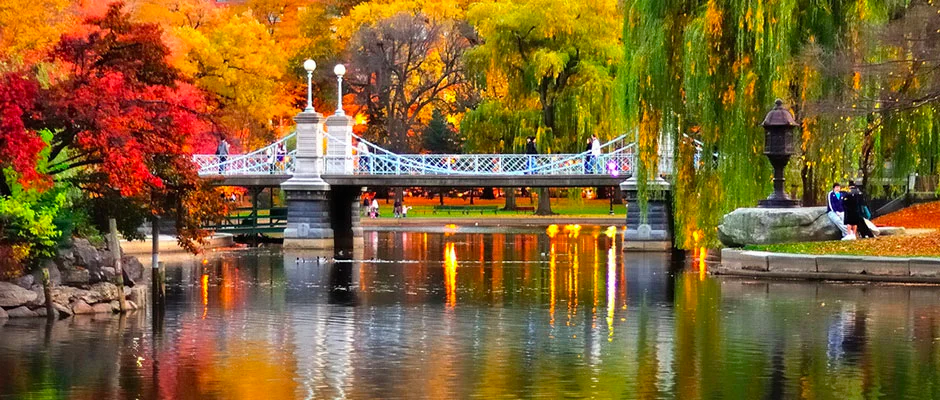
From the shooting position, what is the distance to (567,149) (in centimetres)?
6481

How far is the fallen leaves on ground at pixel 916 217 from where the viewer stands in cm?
4531

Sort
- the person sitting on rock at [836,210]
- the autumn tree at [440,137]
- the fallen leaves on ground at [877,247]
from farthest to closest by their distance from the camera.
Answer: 1. the autumn tree at [440,137]
2. the person sitting on rock at [836,210]
3. the fallen leaves on ground at [877,247]

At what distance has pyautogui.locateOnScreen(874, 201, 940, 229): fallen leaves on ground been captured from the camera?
149 feet

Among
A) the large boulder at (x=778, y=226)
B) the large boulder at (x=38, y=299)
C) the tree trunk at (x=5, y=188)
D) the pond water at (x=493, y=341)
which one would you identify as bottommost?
the pond water at (x=493, y=341)

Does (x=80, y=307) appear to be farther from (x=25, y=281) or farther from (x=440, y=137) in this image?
(x=440, y=137)

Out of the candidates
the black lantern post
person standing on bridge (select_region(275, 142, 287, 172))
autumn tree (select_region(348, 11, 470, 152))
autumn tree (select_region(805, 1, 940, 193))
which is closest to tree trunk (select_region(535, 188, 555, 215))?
autumn tree (select_region(348, 11, 470, 152))

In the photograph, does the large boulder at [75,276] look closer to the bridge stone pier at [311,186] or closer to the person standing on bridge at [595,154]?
the bridge stone pier at [311,186]

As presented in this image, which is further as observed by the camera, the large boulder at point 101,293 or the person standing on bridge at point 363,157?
the person standing on bridge at point 363,157

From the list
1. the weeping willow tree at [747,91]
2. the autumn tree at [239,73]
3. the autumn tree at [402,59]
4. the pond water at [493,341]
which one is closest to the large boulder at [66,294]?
the pond water at [493,341]

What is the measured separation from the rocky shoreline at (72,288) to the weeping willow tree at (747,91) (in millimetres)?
14889

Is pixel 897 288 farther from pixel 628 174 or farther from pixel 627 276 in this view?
pixel 628 174

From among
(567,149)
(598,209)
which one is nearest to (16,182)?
(567,149)

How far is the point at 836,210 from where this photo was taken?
35.7m

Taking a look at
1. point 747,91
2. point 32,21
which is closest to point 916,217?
point 747,91
